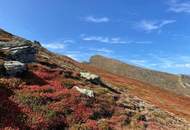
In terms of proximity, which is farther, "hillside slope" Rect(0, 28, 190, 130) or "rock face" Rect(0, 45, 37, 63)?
"rock face" Rect(0, 45, 37, 63)

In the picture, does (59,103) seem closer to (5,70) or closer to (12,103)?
(12,103)

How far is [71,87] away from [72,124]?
31.5 ft

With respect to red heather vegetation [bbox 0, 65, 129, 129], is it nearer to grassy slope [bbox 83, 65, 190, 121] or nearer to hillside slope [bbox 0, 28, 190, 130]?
hillside slope [bbox 0, 28, 190, 130]

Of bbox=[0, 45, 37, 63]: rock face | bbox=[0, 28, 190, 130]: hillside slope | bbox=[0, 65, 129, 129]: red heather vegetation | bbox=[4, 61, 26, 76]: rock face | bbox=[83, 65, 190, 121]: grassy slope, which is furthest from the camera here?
bbox=[83, 65, 190, 121]: grassy slope

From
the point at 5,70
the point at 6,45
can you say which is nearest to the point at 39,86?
the point at 5,70

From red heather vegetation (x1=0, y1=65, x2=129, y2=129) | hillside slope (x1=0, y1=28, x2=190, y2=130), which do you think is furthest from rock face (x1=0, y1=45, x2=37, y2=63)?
red heather vegetation (x1=0, y1=65, x2=129, y2=129)

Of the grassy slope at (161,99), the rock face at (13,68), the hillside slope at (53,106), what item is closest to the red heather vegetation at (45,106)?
the hillside slope at (53,106)

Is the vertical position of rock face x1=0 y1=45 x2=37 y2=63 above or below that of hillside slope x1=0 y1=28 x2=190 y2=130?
above

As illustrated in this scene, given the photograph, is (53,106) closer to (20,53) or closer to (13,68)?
(13,68)

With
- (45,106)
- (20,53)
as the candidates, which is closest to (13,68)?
(45,106)

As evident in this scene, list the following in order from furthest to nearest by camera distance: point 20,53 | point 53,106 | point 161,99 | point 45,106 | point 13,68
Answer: point 161,99 < point 20,53 < point 13,68 < point 53,106 < point 45,106

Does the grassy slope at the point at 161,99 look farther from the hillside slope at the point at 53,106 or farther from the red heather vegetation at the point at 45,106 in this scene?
the red heather vegetation at the point at 45,106

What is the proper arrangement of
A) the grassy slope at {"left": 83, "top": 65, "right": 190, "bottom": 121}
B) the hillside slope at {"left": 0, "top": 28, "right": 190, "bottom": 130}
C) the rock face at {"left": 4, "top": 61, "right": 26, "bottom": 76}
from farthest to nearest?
the grassy slope at {"left": 83, "top": 65, "right": 190, "bottom": 121}
the rock face at {"left": 4, "top": 61, "right": 26, "bottom": 76}
the hillside slope at {"left": 0, "top": 28, "right": 190, "bottom": 130}

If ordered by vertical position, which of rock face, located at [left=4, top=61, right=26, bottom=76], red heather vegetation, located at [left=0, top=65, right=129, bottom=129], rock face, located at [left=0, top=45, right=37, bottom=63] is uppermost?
rock face, located at [left=0, top=45, right=37, bottom=63]
